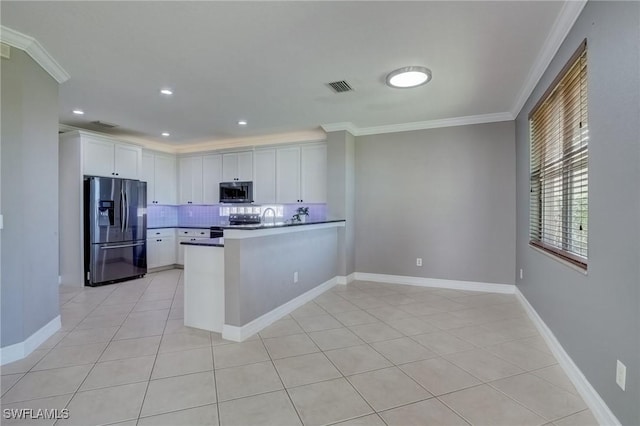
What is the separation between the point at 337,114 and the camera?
14.1 ft

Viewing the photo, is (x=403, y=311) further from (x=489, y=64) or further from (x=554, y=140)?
(x=489, y=64)

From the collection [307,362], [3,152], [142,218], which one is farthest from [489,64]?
[142,218]

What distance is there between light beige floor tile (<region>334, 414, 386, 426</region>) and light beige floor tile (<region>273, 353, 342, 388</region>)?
0.45m

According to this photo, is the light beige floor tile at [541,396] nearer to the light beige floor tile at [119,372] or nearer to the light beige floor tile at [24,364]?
the light beige floor tile at [119,372]

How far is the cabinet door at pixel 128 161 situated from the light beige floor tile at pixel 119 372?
12.2ft

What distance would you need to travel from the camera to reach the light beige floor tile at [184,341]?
265cm

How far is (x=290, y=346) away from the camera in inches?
106

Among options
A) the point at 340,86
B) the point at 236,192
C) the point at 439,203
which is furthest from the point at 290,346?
the point at 236,192

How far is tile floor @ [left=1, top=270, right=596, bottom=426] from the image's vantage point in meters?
1.79

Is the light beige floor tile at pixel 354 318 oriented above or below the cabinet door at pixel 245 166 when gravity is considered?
below

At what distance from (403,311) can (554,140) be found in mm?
2270

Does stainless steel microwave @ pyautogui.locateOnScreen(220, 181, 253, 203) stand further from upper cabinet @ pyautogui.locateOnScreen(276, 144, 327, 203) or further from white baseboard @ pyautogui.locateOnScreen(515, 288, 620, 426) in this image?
white baseboard @ pyautogui.locateOnScreen(515, 288, 620, 426)

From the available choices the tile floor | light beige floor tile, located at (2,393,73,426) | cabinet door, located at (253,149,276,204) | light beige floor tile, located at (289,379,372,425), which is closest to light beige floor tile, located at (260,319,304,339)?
the tile floor

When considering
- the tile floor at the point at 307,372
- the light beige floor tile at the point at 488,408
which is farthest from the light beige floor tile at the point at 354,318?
the light beige floor tile at the point at 488,408
